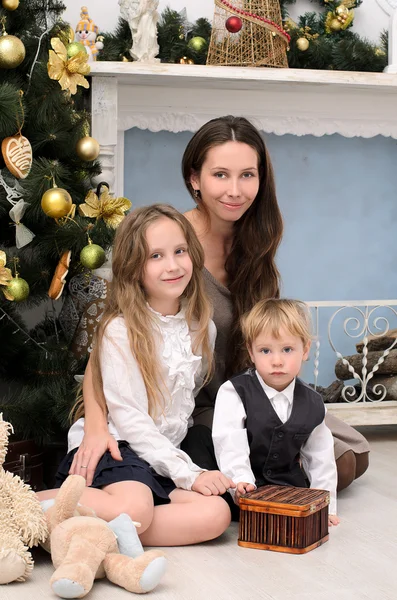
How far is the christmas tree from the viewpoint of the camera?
8.32 ft

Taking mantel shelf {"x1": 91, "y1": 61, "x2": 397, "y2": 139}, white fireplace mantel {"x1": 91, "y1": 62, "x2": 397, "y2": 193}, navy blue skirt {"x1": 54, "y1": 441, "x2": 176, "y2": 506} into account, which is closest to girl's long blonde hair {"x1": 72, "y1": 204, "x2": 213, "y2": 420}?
navy blue skirt {"x1": 54, "y1": 441, "x2": 176, "y2": 506}

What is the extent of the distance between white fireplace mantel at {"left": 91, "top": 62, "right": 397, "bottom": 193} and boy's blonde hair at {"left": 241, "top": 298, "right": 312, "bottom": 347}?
1118 mm

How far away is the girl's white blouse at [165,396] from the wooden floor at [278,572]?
238mm

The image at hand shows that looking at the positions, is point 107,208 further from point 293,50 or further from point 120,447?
point 293,50

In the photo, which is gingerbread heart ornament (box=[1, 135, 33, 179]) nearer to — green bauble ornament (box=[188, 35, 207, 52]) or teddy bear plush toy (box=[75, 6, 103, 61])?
teddy bear plush toy (box=[75, 6, 103, 61])

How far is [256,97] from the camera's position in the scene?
12.6 ft

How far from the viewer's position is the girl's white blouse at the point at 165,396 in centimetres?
225

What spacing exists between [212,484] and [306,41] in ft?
6.84

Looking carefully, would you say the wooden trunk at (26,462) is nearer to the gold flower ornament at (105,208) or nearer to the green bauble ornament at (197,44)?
the gold flower ornament at (105,208)

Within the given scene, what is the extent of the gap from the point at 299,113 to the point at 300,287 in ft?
2.57

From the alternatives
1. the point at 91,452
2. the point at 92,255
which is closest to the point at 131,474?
the point at 91,452

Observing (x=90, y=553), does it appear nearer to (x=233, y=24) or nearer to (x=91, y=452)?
(x=91, y=452)

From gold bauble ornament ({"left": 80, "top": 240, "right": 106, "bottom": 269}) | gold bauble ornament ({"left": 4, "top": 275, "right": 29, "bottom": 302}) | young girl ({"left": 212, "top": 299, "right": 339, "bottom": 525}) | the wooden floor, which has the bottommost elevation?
the wooden floor

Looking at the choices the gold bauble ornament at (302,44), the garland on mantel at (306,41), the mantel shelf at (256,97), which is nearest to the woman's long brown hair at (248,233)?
the mantel shelf at (256,97)
